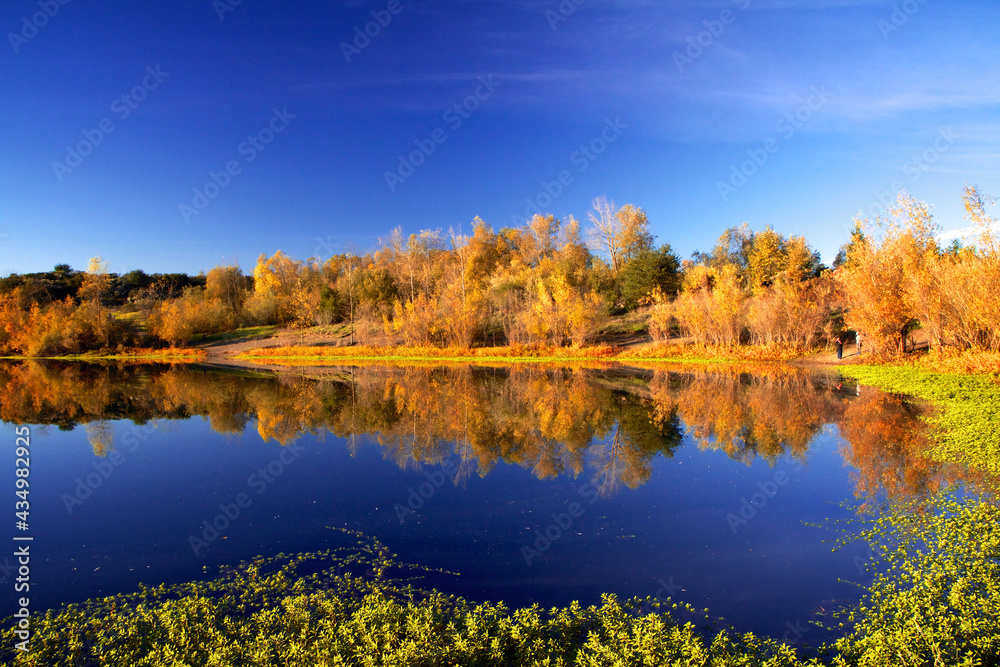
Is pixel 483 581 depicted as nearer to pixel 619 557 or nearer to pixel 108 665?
pixel 619 557

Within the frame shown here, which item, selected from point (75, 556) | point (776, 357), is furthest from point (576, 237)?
point (75, 556)

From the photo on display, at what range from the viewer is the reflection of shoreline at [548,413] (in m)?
11.1

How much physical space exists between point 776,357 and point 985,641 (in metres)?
28.4

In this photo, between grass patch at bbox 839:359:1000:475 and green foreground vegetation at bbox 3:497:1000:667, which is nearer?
green foreground vegetation at bbox 3:497:1000:667

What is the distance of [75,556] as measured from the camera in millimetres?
6812

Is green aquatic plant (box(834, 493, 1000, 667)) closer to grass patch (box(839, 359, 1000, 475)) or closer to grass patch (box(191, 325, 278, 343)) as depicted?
grass patch (box(839, 359, 1000, 475))
